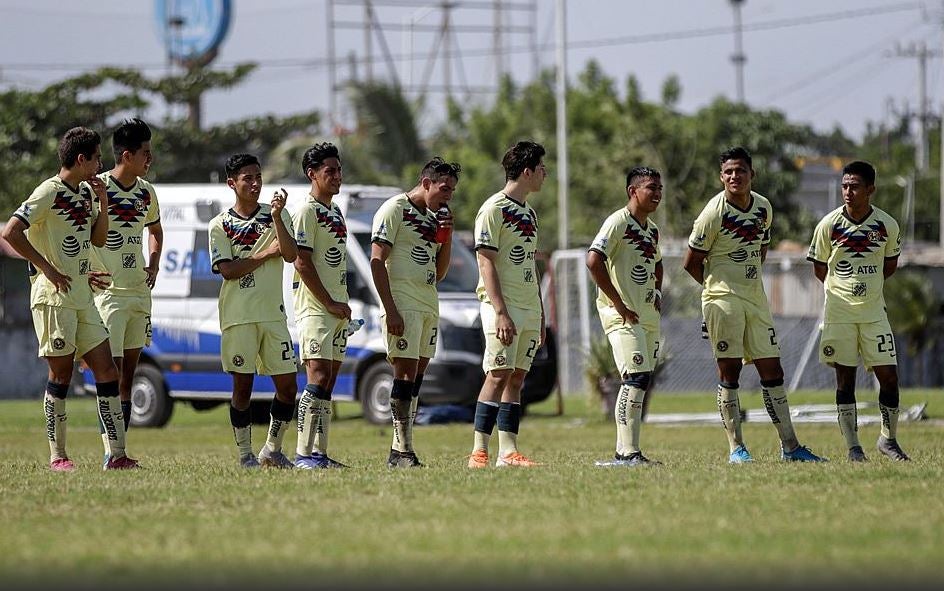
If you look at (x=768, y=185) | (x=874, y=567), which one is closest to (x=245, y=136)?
(x=768, y=185)

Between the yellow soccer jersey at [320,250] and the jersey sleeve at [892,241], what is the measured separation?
413 centimetres

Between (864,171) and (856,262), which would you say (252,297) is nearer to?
(856,262)

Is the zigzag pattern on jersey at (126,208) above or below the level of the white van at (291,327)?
above

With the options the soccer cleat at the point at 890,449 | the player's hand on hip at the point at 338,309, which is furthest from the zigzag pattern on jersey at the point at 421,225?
the soccer cleat at the point at 890,449

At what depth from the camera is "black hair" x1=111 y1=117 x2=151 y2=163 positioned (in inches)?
483

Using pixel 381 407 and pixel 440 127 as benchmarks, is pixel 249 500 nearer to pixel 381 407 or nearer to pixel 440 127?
pixel 381 407

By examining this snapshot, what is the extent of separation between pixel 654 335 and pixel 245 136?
39046 mm

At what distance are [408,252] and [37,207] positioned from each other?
8.65 ft

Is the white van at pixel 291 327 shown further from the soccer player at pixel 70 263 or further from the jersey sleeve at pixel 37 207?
the jersey sleeve at pixel 37 207

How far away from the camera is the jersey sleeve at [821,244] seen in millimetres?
12680

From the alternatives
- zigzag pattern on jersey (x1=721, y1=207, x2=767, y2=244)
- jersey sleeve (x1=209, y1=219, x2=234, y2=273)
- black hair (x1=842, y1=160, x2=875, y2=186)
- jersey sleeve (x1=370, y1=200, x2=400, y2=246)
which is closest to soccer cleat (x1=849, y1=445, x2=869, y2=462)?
zigzag pattern on jersey (x1=721, y1=207, x2=767, y2=244)

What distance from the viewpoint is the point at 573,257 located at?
93.0ft

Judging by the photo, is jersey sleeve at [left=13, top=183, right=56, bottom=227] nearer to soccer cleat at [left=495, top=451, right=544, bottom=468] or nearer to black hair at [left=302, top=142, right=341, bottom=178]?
black hair at [left=302, top=142, right=341, bottom=178]

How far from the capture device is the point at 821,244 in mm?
12727
